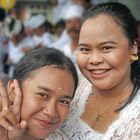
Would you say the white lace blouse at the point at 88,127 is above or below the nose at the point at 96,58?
below

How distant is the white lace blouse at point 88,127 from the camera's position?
70.9 inches

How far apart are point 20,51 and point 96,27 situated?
3850 millimetres

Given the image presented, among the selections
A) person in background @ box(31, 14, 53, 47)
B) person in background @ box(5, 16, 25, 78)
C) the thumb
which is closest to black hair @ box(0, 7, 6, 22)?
person in background @ box(5, 16, 25, 78)

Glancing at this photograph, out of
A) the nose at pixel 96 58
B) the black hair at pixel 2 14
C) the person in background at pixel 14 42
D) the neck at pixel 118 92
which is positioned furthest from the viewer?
the black hair at pixel 2 14

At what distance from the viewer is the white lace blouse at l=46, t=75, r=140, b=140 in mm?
1801

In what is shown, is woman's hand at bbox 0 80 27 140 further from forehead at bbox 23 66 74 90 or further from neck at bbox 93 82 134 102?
neck at bbox 93 82 134 102

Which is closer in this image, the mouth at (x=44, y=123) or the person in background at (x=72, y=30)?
the mouth at (x=44, y=123)

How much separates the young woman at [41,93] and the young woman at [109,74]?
163 mm

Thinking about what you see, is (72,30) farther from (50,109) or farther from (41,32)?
(50,109)

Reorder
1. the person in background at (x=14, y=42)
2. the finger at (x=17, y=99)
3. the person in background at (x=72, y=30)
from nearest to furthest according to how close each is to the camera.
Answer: the finger at (x=17, y=99) < the person in background at (x=72, y=30) < the person in background at (x=14, y=42)

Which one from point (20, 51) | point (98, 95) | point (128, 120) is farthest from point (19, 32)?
point (128, 120)

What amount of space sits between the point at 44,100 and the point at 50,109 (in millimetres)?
50

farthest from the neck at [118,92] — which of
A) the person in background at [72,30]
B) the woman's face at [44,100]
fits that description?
the person in background at [72,30]

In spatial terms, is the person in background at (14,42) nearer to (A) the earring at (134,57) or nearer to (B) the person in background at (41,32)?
(B) the person in background at (41,32)
